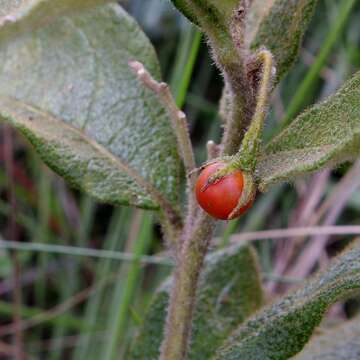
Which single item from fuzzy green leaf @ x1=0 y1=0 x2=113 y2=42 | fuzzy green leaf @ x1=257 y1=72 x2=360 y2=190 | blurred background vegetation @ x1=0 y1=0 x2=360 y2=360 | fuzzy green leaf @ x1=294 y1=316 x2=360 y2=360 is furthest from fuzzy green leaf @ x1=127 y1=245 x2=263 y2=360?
fuzzy green leaf @ x1=0 y1=0 x2=113 y2=42

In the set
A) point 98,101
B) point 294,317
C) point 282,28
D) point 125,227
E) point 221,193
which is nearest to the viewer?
point 221,193

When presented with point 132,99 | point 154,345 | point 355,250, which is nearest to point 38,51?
point 132,99

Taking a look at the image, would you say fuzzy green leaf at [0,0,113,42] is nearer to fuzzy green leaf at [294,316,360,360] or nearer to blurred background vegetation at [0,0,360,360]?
fuzzy green leaf at [294,316,360,360]

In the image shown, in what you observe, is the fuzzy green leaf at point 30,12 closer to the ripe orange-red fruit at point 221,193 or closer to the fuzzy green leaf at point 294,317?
the ripe orange-red fruit at point 221,193

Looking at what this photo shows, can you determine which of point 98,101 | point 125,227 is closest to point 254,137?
→ point 98,101

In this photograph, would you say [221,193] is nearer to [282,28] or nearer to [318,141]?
[318,141]

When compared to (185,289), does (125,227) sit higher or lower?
higher

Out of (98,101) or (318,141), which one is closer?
(318,141)

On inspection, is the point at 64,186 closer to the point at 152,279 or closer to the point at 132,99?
the point at 152,279
